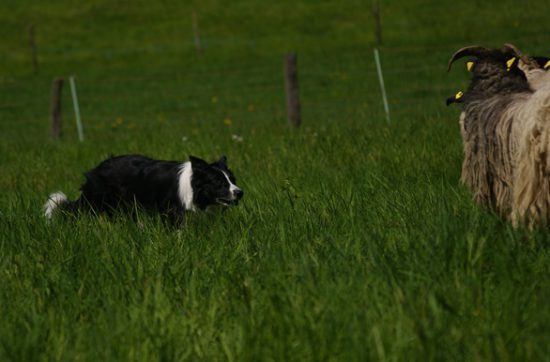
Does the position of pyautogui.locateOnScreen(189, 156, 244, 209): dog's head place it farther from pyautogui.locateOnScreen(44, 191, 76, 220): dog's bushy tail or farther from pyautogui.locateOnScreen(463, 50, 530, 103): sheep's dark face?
pyautogui.locateOnScreen(463, 50, 530, 103): sheep's dark face

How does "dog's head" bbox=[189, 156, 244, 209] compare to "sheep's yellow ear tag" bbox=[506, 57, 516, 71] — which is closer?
"sheep's yellow ear tag" bbox=[506, 57, 516, 71]

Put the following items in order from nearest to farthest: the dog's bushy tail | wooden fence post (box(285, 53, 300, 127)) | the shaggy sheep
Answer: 1. the shaggy sheep
2. the dog's bushy tail
3. wooden fence post (box(285, 53, 300, 127))

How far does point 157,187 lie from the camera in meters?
6.42

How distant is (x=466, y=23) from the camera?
2745 centimetres

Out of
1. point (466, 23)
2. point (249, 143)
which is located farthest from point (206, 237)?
point (466, 23)

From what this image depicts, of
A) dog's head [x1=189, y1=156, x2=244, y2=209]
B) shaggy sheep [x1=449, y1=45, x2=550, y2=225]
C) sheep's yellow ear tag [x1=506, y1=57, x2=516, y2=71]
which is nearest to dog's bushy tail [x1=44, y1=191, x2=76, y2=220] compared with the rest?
dog's head [x1=189, y1=156, x2=244, y2=209]

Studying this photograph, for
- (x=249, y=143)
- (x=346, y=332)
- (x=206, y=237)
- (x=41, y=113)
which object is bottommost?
(x=41, y=113)

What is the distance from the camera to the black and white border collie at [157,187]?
612cm

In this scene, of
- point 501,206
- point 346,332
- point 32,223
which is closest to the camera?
point 346,332

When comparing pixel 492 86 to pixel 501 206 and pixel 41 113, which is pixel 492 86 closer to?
pixel 501 206

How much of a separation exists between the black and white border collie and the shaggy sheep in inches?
78.2

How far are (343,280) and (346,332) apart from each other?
0.52 metres

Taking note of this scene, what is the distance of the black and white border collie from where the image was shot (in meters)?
6.12

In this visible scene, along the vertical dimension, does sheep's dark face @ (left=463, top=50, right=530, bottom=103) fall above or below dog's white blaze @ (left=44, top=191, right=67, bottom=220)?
above
